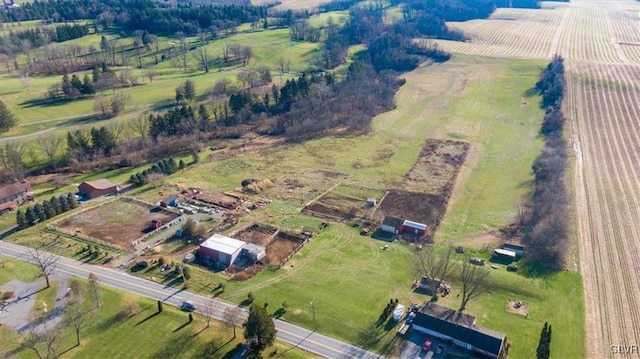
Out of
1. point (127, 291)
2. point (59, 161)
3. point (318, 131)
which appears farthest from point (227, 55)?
point (127, 291)

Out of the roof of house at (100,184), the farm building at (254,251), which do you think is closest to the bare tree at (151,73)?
the roof of house at (100,184)

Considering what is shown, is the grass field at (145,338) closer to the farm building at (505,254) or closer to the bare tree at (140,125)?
the farm building at (505,254)

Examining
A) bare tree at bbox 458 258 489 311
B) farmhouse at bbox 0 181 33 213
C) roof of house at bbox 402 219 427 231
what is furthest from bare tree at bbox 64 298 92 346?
roof of house at bbox 402 219 427 231

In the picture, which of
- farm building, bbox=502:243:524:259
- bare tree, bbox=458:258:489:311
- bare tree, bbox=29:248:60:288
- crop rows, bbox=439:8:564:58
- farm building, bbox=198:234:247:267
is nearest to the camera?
bare tree, bbox=458:258:489:311

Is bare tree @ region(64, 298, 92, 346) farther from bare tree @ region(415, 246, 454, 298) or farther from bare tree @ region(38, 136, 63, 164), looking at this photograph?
bare tree @ region(38, 136, 63, 164)

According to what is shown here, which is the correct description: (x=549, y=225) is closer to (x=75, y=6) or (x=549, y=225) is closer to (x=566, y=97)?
(x=566, y=97)

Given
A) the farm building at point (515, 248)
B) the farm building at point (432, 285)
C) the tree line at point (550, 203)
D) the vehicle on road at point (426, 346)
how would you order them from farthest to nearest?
the farm building at point (515, 248)
the tree line at point (550, 203)
the farm building at point (432, 285)
the vehicle on road at point (426, 346)
